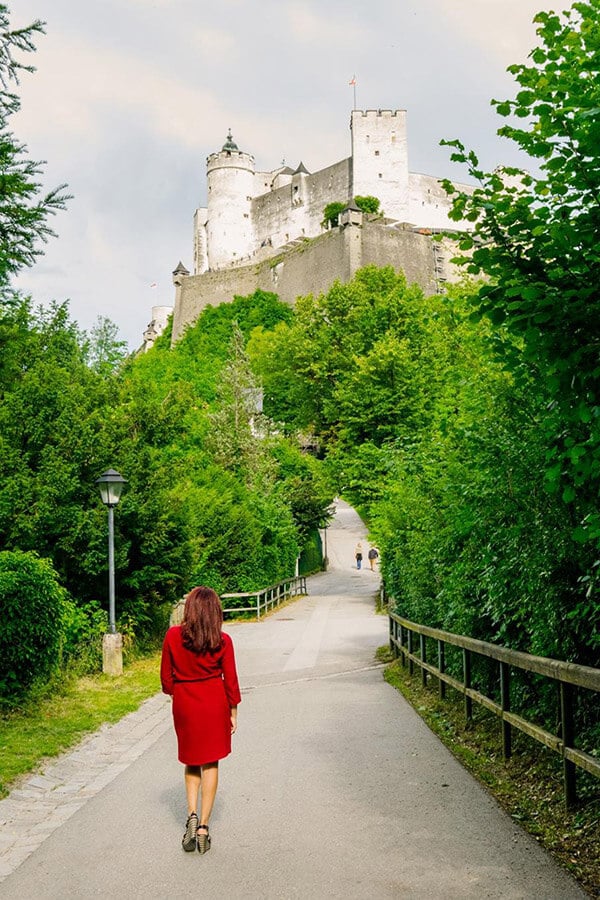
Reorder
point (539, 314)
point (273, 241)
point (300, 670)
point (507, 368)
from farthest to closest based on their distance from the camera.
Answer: point (273, 241)
point (300, 670)
point (507, 368)
point (539, 314)

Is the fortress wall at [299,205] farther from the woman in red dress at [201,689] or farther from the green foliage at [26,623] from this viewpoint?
the woman in red dress at [201,689]

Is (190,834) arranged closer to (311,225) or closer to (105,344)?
(105,344)

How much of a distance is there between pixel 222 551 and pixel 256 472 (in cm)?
852

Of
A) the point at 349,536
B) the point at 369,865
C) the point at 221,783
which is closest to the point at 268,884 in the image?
the point at 369,865

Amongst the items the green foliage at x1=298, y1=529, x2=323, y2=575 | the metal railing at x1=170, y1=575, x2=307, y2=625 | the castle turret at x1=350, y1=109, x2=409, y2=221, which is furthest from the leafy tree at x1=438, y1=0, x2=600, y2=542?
the castle turret at x1=350, y1=109, x2=409, y2=221

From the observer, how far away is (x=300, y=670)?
48.3 ft

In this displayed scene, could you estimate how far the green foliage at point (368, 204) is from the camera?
8314 cm

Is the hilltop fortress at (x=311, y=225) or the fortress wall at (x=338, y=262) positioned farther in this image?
the hilltop fortress at (x=311, y=225)

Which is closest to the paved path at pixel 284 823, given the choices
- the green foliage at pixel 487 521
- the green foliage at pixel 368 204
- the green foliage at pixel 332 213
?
the green foliage at pixel 487 521

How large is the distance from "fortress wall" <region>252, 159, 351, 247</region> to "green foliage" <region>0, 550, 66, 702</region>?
84.2 meters

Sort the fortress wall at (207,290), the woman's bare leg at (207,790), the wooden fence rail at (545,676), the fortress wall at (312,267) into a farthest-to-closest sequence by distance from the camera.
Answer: the fortress wall at (207,290) < the fortress wall at (312,267) < the woman's bare leg at (207,790) < the wooden fence rail at (545,676)

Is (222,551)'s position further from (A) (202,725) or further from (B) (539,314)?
Result: (B) (539,314)

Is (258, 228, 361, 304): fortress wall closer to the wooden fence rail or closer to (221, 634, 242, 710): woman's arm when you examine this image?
the wooden fence rail

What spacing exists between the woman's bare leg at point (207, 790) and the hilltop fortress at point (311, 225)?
211 ft
